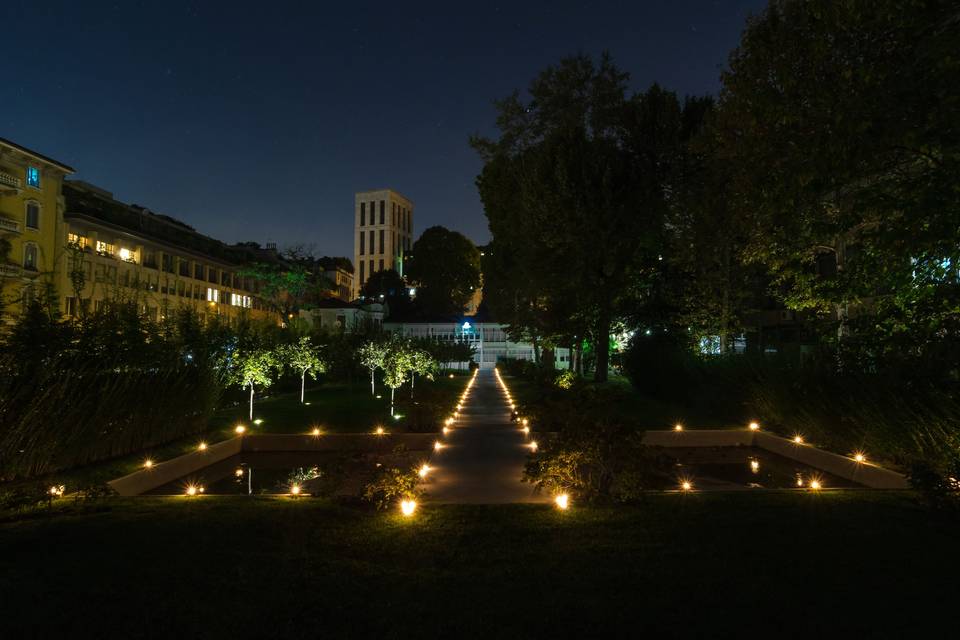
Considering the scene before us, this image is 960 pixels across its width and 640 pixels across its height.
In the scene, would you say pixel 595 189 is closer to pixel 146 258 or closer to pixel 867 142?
pixel 867 142

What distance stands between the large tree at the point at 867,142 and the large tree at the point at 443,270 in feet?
178

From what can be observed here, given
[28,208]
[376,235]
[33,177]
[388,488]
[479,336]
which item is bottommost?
[388,488]

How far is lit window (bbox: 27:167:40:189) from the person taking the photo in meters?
37.2

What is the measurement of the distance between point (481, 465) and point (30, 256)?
38584mm

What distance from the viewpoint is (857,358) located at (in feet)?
37.4

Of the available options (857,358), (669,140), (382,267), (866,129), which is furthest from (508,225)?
(382,267)

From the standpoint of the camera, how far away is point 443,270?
68438 millimetres

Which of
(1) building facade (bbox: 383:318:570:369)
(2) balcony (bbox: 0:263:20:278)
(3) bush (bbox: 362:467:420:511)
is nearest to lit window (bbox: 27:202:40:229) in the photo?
(2) balcony (bbox: 0:263:20:278)

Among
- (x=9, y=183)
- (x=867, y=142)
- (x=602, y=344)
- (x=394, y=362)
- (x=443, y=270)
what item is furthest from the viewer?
(x=443, y=270)

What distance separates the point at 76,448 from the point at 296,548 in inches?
231

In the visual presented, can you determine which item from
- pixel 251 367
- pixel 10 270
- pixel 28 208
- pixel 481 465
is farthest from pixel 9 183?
pixel 481 465

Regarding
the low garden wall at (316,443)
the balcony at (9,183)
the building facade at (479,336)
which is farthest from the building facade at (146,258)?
the low garden wall at (316,443)

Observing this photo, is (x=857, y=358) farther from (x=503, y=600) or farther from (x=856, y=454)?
(x=503, y=600)

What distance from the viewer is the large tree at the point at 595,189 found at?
21.5 m
